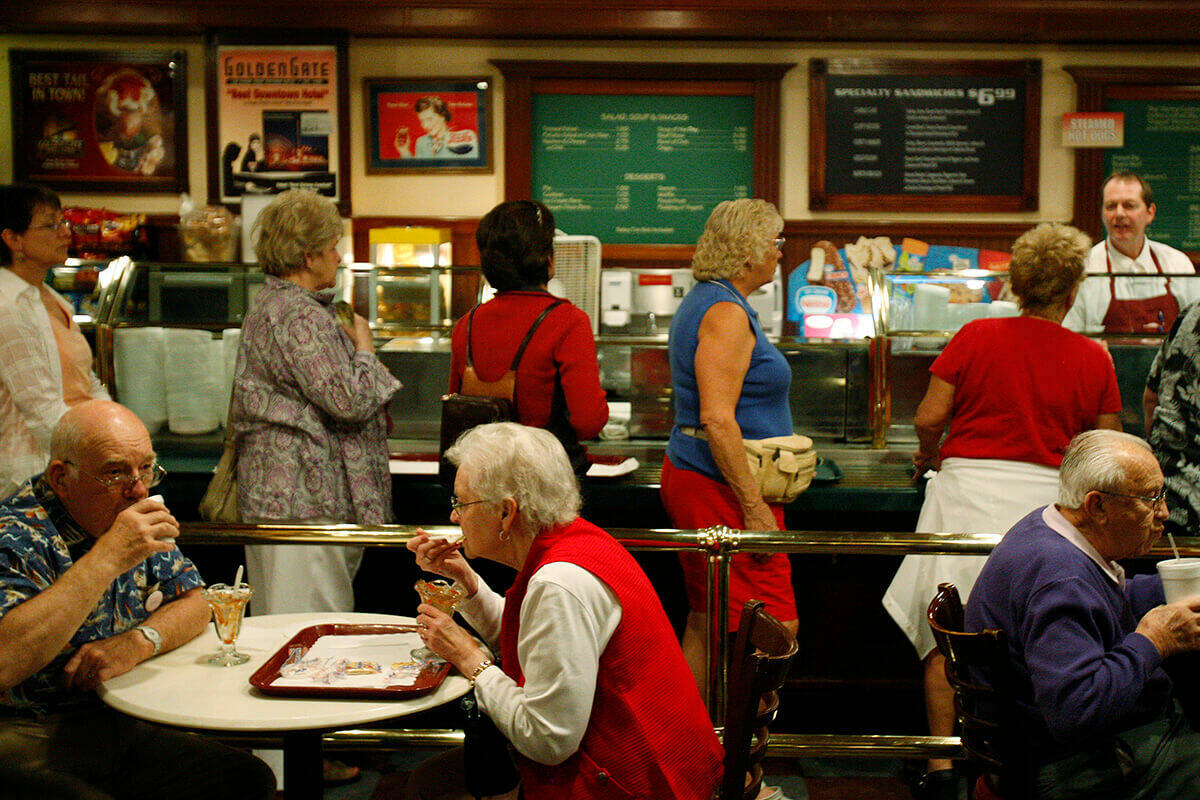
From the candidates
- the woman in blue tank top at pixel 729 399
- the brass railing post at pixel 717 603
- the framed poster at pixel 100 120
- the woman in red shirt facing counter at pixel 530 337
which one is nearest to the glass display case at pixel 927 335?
the woman in blue tank top at pixel 729 399

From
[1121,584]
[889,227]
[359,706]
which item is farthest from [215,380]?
[889,227]

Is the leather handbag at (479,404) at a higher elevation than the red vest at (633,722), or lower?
higher

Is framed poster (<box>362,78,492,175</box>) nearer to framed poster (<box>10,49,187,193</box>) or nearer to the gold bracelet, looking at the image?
framed poster (<box>10,49,187,193</box>)

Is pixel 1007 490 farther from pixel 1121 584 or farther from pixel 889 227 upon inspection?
pixel 889 227

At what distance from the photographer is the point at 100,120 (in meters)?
5.91

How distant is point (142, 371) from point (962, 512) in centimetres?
297

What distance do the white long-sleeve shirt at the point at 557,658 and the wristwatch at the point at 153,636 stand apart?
76 cm

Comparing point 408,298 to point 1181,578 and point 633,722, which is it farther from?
point 1181,578

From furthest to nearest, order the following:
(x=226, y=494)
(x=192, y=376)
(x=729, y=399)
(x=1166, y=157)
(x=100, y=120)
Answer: (x=100, y=120) < (x=1166, y=157) < (x=192, y=376) < (x=226, y=494) < (x=729, y=399)

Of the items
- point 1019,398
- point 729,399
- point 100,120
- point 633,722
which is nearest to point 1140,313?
point 1019,398

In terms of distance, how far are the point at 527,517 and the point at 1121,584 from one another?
120cm

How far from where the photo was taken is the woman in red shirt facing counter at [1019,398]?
295cm

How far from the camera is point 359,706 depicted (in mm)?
1863

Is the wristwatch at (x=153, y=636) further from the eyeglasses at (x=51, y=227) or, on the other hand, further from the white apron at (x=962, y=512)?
the white apron at (x=962, y=512)
